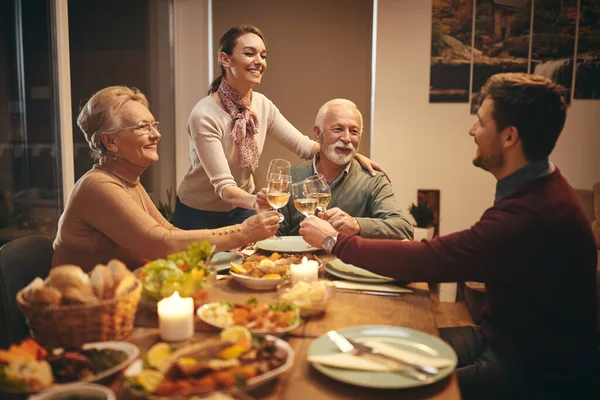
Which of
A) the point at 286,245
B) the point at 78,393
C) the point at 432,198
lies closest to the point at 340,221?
the point at 286,245

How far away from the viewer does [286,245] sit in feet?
7.73

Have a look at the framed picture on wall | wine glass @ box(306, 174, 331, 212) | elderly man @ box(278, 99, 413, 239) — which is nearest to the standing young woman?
elderly man @ box(278, 99, 413, 239)

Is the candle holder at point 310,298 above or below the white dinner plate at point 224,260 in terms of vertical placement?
above

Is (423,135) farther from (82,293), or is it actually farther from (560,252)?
(82,293)

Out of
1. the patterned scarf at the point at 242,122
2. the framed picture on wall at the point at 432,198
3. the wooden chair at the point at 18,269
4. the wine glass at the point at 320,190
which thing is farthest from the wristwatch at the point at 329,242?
the framed picture on wall at the point at 432,198

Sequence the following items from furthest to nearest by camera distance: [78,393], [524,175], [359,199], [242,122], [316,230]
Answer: [242,122] → [359,199] → [316,230] → [524,175] → [78,393]

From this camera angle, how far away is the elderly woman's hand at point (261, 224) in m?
1.98

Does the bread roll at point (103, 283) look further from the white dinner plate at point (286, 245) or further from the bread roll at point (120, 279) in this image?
the white dinner plate at point (286, 245)

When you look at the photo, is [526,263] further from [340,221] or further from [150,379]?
[150,379]

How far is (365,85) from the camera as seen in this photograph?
199 inches

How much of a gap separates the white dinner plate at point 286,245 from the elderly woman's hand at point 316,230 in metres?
0.32

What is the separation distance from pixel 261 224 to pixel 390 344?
762 millimetres

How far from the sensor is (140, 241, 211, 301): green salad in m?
1.50

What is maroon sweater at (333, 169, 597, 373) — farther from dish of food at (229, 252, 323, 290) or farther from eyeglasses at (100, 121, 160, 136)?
eyeglasses at (100, 121, 160, 136)
